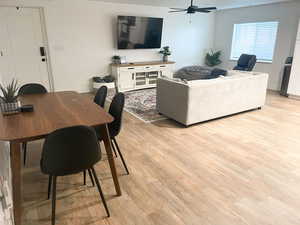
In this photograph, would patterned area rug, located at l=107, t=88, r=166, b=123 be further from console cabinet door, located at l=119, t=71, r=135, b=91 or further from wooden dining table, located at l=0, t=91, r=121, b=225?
wooden dining table, located at l=0, t=91, r=121, b=225

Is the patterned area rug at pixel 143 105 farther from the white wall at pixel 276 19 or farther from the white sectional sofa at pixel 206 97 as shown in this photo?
the white wall at pixel 276 19

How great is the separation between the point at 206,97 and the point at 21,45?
428cm

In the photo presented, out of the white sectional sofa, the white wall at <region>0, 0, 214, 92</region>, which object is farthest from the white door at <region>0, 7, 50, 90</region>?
the white sectional sofa

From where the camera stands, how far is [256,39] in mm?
6602

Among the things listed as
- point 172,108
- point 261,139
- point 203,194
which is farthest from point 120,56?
point 203,194

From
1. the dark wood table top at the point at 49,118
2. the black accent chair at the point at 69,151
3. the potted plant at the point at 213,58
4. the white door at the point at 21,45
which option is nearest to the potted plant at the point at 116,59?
the white door at the point at 21,45

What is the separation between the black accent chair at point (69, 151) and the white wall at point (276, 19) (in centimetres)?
608

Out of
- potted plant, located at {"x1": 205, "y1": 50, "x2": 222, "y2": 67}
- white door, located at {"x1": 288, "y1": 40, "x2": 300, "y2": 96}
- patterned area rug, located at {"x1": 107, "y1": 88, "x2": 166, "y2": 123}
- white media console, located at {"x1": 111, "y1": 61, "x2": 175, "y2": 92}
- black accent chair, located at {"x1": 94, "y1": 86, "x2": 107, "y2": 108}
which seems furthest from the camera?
potted plant, located at {"x1": 205, "y1": 50, "x2": 222, "y2": 67}

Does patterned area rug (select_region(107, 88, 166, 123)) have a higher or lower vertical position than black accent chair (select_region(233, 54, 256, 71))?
lower

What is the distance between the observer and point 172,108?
12.6 feet

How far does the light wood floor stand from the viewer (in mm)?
1866

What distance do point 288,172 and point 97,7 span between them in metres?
5.45

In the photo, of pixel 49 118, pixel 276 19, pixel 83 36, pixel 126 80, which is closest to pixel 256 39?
pixel 276 19

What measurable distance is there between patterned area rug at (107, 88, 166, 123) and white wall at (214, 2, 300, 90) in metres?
3.42
